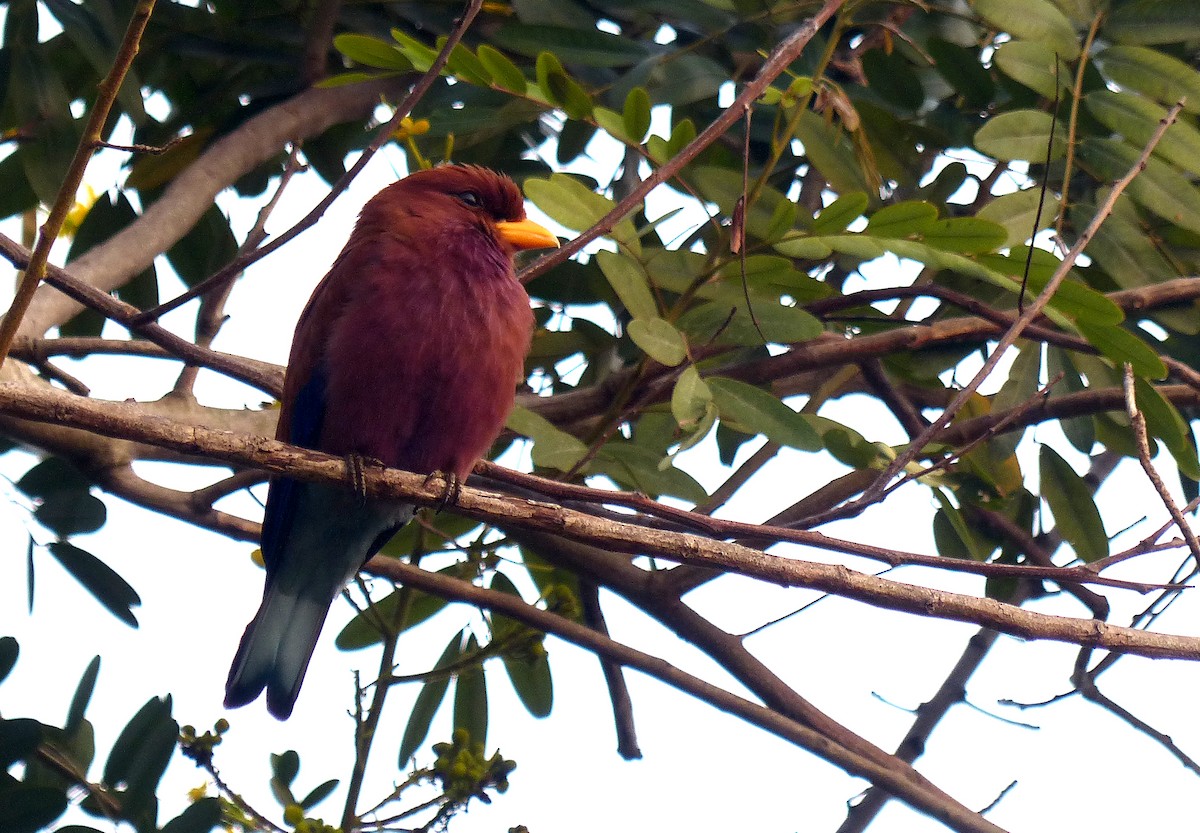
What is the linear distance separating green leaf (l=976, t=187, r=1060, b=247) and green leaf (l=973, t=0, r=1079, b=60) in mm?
430

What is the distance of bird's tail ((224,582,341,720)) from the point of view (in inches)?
148

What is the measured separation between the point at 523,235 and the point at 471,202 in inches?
7.2

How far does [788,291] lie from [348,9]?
1.82 metres

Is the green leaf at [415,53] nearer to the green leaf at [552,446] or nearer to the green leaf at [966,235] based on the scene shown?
the green leaf at [552,446]

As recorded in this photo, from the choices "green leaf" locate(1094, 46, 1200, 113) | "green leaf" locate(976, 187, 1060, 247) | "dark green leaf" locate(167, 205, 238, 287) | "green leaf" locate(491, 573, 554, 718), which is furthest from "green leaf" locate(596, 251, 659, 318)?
"dark green leaf" locate(167, 205, 238, 287)

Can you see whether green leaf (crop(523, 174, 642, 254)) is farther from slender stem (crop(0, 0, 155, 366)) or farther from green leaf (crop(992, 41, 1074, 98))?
slender stem (crop(0, 0, 155, 366))

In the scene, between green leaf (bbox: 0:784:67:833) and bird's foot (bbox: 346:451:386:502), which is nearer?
bird's foot (bbox: 346:451:386:502)

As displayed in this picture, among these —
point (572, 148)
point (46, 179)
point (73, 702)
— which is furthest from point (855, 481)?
point (46, 179)

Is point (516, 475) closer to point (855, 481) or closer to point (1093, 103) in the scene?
point (855, 481)

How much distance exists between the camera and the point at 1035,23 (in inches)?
142

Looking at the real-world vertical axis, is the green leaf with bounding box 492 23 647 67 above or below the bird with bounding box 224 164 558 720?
above

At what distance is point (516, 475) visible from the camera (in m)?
2.98

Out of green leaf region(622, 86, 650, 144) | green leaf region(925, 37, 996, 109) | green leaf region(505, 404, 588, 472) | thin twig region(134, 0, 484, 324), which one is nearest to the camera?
thin twig region(134, 0, 484, 324)

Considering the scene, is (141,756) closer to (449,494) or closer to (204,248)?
(449,494)
